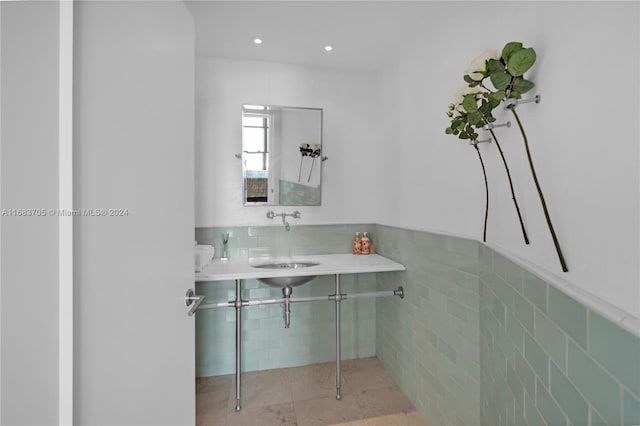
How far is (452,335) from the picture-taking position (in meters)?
1.43

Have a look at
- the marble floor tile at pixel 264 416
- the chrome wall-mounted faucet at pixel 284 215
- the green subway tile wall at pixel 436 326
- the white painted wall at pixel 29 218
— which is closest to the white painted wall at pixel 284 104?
the chrome wall-mounted faucet at pixel 284 215

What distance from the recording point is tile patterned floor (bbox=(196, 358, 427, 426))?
170 centimetres

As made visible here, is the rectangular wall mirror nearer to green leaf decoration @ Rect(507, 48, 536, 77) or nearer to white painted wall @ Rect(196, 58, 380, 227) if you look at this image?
white painted wall @ Rect(196, 58, 380, 227)

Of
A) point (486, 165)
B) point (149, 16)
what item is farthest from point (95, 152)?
point (486, 165)

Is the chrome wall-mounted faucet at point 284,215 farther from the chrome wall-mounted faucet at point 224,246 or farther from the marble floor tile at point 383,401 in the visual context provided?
the marble floor tile at point 383,401

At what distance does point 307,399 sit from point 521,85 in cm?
198

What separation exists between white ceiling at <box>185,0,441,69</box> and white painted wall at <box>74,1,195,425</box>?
64cm

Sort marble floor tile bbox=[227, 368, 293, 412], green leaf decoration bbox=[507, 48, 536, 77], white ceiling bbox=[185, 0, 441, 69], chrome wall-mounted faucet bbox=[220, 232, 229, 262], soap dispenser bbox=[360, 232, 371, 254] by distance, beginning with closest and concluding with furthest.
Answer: green leaf decoration bbox=[507, 48, 536, 77] → white ceiling bbox=[185, 0, 441, 69] → marble floor tile bbox=[227, 368, 293, 412] → chrome wall-mounted faucet bbox=[220, 232, 229, 262] → soap dispenser bbox=[360, 232, 371, 254]

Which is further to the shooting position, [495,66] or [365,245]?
[365,245]

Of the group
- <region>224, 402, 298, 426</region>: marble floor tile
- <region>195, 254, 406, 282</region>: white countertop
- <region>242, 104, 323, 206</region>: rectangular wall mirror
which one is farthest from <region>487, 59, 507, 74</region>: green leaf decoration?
<region>224, 402, 298, 426</region>: marble floor tile

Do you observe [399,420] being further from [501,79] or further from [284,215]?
[501,79]

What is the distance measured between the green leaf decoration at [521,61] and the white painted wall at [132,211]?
3.37 ft

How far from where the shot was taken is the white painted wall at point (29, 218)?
466mm

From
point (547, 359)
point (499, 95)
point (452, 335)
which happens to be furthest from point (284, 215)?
point (547, 359)
